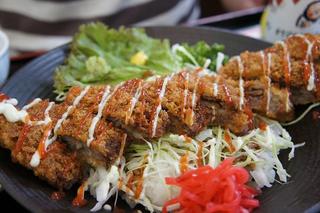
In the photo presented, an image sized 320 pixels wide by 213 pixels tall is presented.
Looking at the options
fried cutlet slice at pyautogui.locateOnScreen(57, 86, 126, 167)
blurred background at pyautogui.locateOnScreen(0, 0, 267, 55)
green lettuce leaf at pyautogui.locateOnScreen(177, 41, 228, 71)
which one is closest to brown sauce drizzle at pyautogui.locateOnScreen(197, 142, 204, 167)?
fried cutlet slice at pyautogui.locateOnScreen(57, 86, 126, 167)

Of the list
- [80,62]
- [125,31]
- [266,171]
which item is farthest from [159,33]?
[266,171]

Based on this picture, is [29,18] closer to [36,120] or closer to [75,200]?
[36,120]

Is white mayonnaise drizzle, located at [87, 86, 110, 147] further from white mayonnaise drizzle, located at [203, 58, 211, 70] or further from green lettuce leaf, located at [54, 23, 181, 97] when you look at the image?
white mayonnaise drizzle, located at [203, 58, 211, 70]

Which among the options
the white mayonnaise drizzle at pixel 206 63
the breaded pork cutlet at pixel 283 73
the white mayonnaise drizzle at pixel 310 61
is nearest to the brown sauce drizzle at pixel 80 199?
the breaded pork cutlet at pixel 283 73

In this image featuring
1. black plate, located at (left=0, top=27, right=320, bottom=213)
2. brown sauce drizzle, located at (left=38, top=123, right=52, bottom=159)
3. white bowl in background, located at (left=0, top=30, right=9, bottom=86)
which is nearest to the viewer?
black plate, located at (left=0, top=27, right=320, bottom=213)

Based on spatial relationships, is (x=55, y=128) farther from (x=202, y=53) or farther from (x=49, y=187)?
(x=202, y=53)
